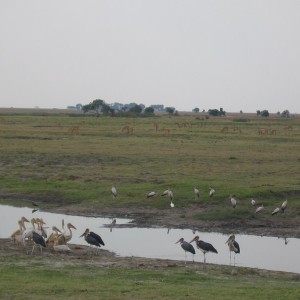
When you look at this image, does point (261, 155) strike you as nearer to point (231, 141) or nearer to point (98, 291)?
point (231, 141)

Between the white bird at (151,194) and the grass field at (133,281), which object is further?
the white bird at (151,194)

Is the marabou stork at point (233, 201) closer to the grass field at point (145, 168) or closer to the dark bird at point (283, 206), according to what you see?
the grass field at point (145, 168)

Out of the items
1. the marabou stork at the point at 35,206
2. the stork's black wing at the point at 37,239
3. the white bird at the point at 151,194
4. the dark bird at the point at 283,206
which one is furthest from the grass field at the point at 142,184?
the stork's black wing at the point at 37,239

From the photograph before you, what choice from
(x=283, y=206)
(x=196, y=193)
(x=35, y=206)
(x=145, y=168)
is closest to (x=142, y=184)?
(x=196, y=193)

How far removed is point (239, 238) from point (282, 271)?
6.09 metres

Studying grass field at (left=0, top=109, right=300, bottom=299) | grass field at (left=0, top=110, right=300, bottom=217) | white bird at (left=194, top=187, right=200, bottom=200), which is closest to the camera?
grass field at (left=0, top=109, right=300, bottom=299)

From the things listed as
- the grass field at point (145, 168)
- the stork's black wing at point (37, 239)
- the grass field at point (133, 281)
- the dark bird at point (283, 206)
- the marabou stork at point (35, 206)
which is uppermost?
the grass field at point (145, 168)

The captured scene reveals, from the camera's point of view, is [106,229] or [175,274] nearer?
[175,274]

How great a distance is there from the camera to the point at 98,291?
565 inches

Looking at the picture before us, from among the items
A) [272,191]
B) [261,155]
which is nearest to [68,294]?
[272,191]

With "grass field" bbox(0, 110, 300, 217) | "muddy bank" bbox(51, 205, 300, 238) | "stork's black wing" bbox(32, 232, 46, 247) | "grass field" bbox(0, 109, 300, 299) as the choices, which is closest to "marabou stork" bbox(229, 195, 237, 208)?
"grass field" bbox(0, 109, 300, 299)

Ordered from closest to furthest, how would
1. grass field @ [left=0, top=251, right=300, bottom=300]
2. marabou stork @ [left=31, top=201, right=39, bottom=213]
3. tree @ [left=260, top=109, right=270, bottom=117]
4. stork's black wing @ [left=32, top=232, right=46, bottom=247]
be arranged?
grass field @ [left=0, top=251, right=300, bottom=300] → stork's black wing @ [left=32, top=232, right=46, bottom=247] → marabou stork @ [left=31, top=201, right=39, bottom=213] → tree @ [left=260, top=109, right=270, bottom=117]

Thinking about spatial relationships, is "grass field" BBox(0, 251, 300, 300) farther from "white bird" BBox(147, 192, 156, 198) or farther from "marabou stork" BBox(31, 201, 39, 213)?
"marabou stork" BBox(31, 201, 39, 213)

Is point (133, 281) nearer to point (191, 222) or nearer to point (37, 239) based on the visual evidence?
point (37, 239)
